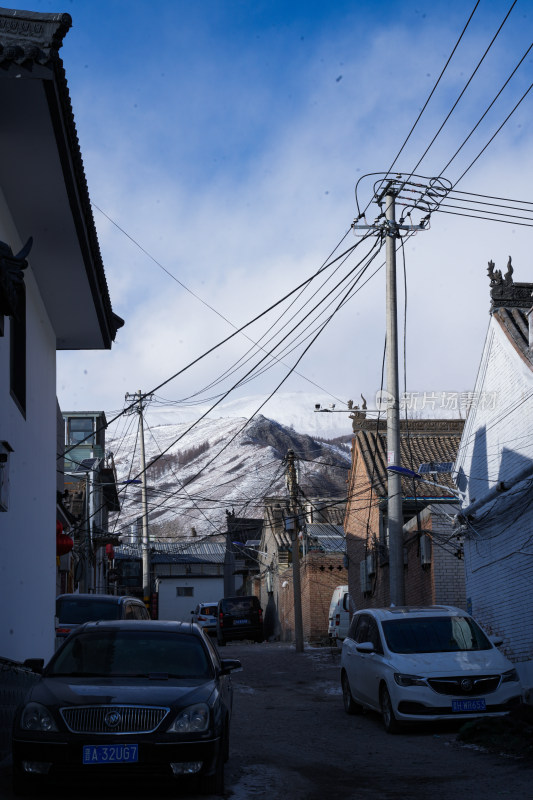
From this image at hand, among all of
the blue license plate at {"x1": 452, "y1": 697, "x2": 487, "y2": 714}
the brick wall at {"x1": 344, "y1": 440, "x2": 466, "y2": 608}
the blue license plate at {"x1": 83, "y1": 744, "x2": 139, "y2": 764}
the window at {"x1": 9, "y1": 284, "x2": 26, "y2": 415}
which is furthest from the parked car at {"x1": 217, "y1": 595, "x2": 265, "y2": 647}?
the blue license plate at {"x1": 83, "y1": 744, "x2": 139, "y2": 764}

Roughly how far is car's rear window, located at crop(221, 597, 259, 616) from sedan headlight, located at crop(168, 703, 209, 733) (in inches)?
1440

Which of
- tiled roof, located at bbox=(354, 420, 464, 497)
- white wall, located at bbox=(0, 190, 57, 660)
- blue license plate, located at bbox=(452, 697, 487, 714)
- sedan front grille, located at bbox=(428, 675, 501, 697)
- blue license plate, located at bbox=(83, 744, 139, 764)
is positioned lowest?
blue license plate, located at bbox=(452, 697, 487, 714)

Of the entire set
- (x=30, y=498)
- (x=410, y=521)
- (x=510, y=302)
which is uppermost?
(x=510, y=302)

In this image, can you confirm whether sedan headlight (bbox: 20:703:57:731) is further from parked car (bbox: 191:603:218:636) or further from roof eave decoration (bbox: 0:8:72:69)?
parked car (bbox: 191:603:218:636)

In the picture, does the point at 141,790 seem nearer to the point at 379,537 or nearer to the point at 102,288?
the point at 102,288

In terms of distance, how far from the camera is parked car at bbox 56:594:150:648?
1819 cm

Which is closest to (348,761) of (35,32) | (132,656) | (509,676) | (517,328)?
(132,656)

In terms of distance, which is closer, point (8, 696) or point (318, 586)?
point (8, 696)

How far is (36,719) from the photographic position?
7348mm

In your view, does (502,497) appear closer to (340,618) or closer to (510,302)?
(510,302)

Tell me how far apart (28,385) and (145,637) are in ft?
14.4

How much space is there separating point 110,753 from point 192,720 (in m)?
0.67

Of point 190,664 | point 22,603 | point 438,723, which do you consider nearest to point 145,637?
point 190,664

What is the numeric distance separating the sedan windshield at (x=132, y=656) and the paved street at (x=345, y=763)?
3.26 feet
